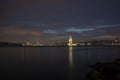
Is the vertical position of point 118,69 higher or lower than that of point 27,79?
higher

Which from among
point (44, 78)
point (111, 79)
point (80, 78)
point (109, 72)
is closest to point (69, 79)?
point (80, 78)

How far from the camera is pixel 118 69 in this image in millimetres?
28922

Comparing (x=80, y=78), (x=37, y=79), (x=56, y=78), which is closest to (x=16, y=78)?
(x=37, y=79)

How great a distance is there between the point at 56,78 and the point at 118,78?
12916mm

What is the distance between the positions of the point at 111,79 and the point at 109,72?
492 cm

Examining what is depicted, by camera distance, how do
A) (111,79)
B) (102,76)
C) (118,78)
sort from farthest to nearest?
(102,76), (111,79), (118,78)

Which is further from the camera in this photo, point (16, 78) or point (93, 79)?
point (16, 78)

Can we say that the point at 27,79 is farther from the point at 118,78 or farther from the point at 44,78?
the point at 118,78

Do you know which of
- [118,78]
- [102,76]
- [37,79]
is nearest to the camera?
[118,78]

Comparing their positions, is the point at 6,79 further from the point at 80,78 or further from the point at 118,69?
the point at 118,69

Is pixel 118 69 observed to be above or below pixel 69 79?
above

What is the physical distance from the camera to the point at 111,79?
23938 millimetres

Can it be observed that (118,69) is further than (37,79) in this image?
No

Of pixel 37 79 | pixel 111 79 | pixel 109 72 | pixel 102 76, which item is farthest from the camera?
pixel 37 79
